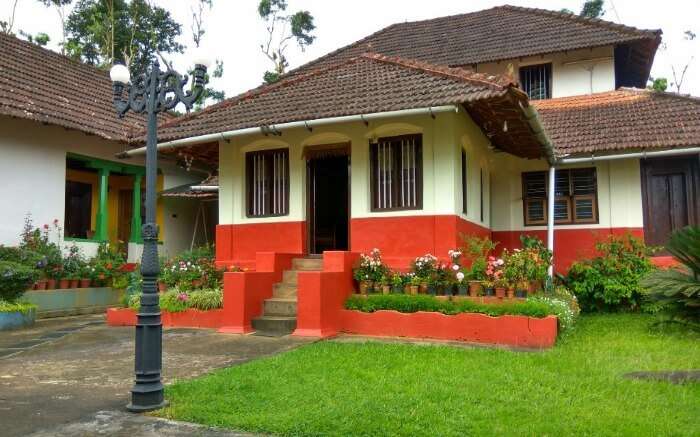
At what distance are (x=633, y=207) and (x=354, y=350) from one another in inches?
317

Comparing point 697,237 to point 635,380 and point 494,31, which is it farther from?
point 494,31

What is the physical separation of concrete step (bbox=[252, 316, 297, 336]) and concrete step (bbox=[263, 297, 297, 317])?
0.16 metres

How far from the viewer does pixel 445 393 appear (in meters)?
5.36

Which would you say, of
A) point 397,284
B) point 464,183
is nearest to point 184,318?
point 397,284

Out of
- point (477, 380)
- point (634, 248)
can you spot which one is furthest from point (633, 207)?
point (477, 380)

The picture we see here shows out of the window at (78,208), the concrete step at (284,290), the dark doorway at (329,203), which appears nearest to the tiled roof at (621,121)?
the dark doorway at (329,203)

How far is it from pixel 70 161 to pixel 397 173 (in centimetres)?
935

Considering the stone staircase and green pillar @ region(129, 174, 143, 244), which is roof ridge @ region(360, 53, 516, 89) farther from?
green pillar @ region(129, 174, 143, 244)

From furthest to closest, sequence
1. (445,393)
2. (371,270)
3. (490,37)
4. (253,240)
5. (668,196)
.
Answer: (490,37) → (668,196) → (253,240) → (371,270) → (445,393)

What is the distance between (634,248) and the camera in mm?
11102

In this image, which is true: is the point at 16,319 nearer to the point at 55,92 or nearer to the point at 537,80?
the point at 55,92

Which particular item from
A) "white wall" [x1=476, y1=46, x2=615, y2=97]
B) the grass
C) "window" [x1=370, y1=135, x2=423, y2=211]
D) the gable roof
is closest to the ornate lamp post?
the grass

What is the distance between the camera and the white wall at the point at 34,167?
12992 millimetres

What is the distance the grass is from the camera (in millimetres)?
4613
